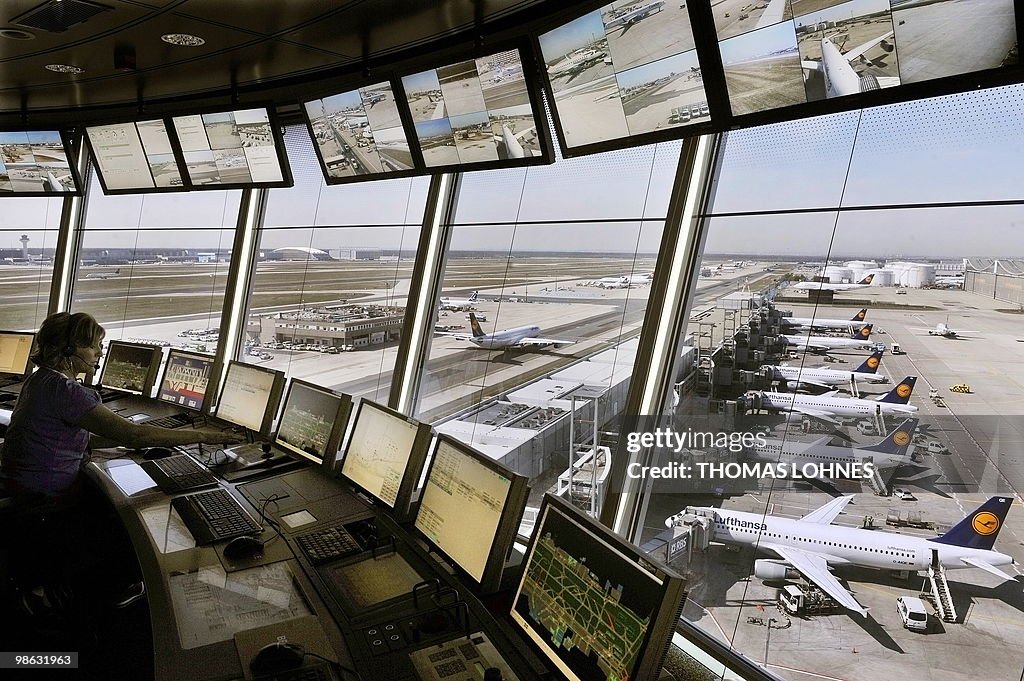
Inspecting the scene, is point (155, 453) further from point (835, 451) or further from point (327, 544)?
point (835, 451)

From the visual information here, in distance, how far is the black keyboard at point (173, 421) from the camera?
3.62m

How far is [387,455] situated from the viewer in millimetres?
2346

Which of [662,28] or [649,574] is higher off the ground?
[662,28]

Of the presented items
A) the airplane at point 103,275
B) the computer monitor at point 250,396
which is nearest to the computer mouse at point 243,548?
the computer monitor at point 250,396

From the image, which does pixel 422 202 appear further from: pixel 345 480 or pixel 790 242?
pixel 790 242

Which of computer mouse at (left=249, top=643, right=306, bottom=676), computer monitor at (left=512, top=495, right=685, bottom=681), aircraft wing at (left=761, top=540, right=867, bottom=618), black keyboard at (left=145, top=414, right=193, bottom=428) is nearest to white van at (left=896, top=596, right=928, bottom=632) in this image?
aircraft wing at (left=761, top=540, right=867, bottom=618)

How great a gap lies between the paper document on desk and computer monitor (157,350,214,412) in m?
2.12

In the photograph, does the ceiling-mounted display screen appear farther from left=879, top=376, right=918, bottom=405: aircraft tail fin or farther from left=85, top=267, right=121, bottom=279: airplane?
left=85, top=267, right=121, bottom=279: airplane

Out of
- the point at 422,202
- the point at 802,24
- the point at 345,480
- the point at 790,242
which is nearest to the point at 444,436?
the point at 345,480

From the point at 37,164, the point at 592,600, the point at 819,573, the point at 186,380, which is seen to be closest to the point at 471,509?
the point at 592,600

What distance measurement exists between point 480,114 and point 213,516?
1.92 metres

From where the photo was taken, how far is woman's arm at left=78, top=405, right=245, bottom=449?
253 cm

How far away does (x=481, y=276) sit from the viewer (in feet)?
11.4

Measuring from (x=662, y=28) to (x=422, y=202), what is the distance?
203cm
